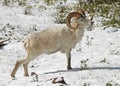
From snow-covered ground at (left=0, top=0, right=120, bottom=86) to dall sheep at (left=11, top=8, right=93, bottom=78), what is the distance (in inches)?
23.2

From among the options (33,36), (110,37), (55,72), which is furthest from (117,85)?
(110,37)

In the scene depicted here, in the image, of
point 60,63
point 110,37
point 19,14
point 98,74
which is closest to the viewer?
point 98,74

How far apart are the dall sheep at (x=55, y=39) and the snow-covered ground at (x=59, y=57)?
588 mm

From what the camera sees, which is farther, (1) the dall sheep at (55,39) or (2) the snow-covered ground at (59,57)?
(1) the dall sheep at (55,39)

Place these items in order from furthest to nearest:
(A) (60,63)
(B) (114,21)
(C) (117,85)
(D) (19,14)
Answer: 1. (D) (19,14)
2. (B) (114,21)
3. (A) (60,63)
4. (C) (117,85)

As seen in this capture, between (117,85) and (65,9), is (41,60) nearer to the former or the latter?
(117,85)

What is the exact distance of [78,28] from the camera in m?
12.8

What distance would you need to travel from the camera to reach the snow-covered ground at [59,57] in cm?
1183

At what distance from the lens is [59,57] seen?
49.4 feet

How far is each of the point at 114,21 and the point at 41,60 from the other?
5.75 meters

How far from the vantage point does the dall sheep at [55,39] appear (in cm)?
1256

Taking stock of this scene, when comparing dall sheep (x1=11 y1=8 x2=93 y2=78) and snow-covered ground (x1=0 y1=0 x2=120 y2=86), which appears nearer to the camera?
snow-covered ground (x1=0 y1=0 x2=120 y2=86)

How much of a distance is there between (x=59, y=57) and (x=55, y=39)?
→ 8.28ft

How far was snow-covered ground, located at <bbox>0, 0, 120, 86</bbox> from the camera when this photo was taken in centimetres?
1183
